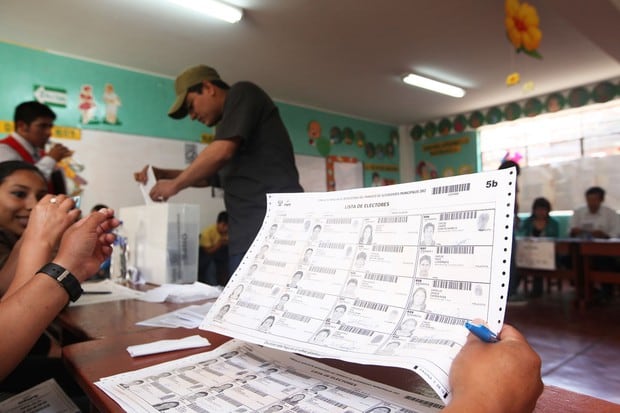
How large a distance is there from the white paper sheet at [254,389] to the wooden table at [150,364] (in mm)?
19

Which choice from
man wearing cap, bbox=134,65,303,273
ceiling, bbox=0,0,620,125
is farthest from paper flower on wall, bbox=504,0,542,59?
man wearing cap, bbox=134,65,303,273

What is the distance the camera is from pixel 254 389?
0.46 m

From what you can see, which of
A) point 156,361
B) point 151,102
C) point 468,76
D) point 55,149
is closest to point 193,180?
point 156,361

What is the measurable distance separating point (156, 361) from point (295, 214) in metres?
0.30

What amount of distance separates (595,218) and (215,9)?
484 cm

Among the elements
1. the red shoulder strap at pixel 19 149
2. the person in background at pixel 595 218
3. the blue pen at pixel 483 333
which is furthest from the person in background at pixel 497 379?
the person in background at pixel 595 218

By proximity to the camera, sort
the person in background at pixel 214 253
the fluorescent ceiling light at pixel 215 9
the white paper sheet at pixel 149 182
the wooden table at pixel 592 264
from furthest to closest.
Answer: the person in background at pixel 214 253
the wooden table at pixel 592 264
the fluorescent ceiling light at pixel 215 9
the white paper sheet at pixel 149 182

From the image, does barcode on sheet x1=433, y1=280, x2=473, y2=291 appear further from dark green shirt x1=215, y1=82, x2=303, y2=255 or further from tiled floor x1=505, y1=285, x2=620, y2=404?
tiled floor x1=505, y1=285, x2=620, y2=404

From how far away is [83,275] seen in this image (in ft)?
2.10

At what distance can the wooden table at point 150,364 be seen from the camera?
16.0 inches

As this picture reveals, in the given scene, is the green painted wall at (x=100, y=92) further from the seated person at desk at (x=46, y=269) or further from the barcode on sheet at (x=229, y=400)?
the barcode on sheet at (x=229, y=400)

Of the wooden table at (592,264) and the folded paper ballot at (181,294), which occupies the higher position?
the folded paper ballot at (181,294)

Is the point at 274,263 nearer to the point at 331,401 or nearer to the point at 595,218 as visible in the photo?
the point at 331,401

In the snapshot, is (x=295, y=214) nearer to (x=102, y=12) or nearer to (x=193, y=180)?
(x=193, y=180)
